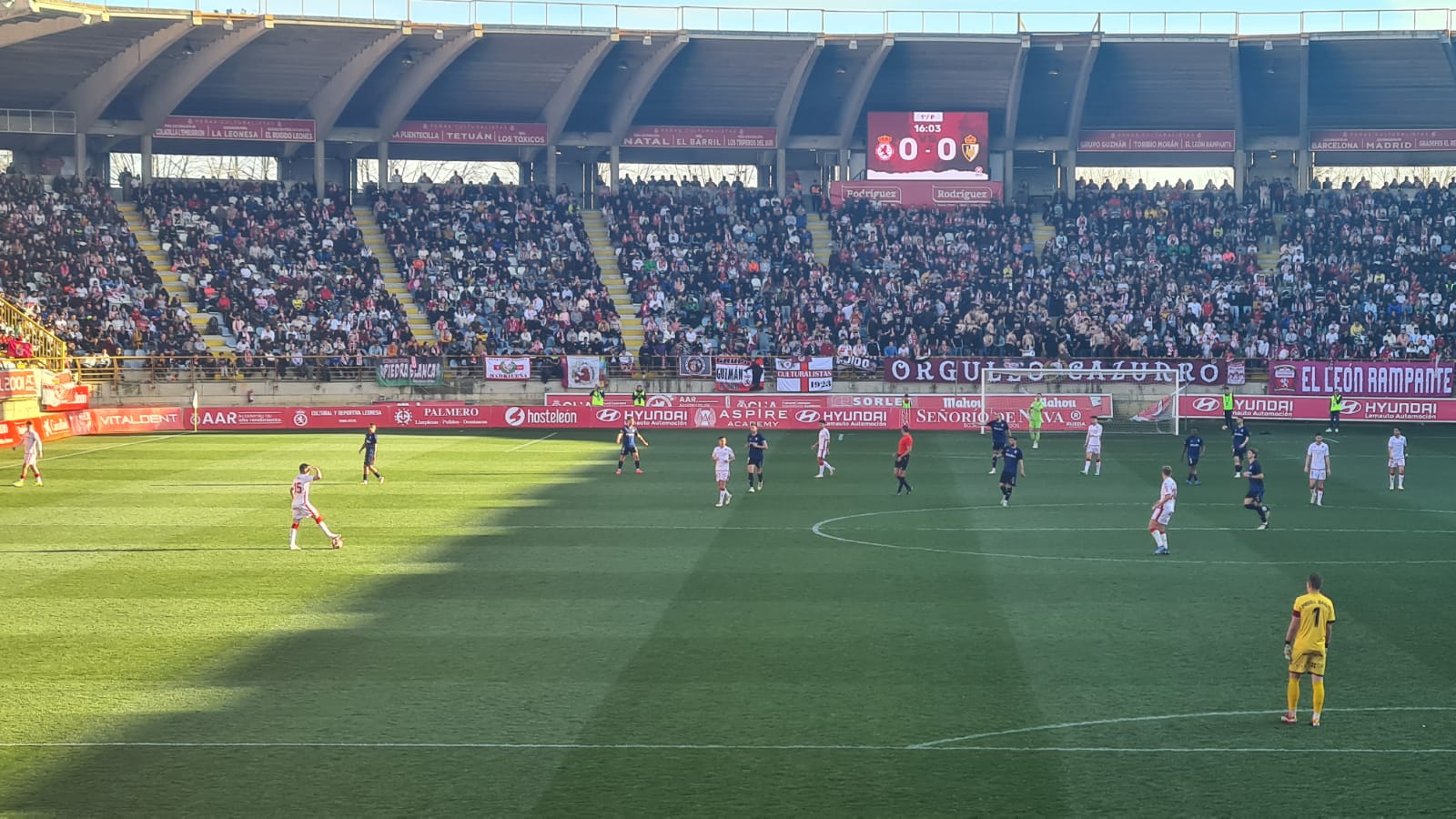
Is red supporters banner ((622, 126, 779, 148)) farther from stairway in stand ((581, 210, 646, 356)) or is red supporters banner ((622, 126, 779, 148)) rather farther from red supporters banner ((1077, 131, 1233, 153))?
red supporters banner ((1077, 131, 1233, 153))

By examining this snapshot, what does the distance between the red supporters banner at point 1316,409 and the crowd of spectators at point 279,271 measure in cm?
2891

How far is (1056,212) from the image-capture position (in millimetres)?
69250

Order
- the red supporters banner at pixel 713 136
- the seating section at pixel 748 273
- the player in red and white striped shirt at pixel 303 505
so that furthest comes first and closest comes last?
1. the red supporters banner at pixel 713 136
2. the seating section at pixel 748 273
3. the player in red and white striped shirt at pixel 303 505

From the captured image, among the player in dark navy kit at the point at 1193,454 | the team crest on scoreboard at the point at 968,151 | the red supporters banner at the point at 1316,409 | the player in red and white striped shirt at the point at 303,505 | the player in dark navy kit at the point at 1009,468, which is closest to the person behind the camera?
the player in red and white striped shirt at the point at 303,505

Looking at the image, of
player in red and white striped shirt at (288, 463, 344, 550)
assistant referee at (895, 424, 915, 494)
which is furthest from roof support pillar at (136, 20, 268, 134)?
player in red and white striped shirt at (288, 463, 344, 550)

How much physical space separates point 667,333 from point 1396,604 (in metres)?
41.0

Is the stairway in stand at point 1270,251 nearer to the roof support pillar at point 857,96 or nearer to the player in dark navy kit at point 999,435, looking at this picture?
the roof support pillar at point 857,96

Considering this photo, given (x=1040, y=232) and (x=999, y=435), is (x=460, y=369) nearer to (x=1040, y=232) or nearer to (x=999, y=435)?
(x=999, y=435)


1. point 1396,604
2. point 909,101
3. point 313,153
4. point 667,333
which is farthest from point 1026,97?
point 1396,604

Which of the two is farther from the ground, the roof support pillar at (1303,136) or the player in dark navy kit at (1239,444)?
the roof support pillar at (1303,136)

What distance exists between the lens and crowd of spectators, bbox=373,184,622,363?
5938cm

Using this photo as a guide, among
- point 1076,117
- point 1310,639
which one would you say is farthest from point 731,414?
point 1310,639

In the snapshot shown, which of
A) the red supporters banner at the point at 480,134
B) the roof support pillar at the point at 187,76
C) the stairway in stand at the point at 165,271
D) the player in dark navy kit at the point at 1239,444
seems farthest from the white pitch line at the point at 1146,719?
the red supporters banner at the point at 480,134

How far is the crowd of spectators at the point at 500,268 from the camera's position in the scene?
195ft
